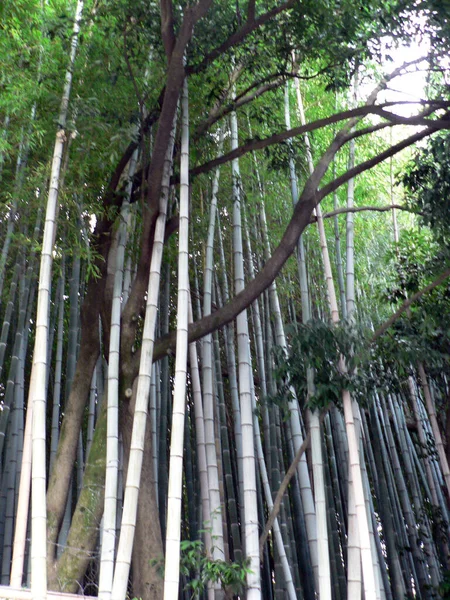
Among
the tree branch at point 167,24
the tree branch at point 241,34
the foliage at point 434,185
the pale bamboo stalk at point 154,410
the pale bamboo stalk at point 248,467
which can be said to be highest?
the tree branch at point 241,34

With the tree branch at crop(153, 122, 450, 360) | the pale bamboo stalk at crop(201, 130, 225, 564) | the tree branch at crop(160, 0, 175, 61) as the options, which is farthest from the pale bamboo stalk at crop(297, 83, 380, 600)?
the tree branch at crop(160, 0, 175, 61)

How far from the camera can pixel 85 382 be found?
4.28m

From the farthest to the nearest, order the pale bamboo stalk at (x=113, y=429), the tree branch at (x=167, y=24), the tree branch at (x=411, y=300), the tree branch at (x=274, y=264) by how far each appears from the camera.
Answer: the tree branch at (x=411, y=300) → the tree branch at (x=274, y=264) → the tree branch at (x=167, y=24) → the pale bamboo stalk at (x=113, y=429)

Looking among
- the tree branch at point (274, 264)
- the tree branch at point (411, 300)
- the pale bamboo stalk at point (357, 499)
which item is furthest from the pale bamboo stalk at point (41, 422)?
the tree branch at point (411, 300)

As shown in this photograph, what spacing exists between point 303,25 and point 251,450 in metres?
2.53

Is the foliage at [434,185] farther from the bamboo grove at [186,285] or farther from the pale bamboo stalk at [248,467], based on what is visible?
the pale bamboo stalk at [248,467]

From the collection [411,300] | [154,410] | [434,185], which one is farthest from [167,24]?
→ [154,410]

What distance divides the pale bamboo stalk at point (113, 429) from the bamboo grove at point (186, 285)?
10 millimetres

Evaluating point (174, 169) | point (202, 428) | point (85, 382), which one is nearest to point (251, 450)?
point (202, 428)

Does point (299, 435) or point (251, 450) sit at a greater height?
point (299, 435)

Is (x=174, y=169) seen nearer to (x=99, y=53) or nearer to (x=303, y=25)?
(x=99, y=53)

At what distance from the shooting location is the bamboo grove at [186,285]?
3.50 meters

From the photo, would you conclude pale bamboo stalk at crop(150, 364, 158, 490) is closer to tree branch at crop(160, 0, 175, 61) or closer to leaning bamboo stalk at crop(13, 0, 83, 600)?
leaning bamboo stalk at crop(13, 0, 83, 600)

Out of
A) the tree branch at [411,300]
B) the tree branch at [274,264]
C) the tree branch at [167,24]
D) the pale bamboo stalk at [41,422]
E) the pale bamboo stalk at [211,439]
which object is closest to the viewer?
the pale bamboo stalk at [41,422]
